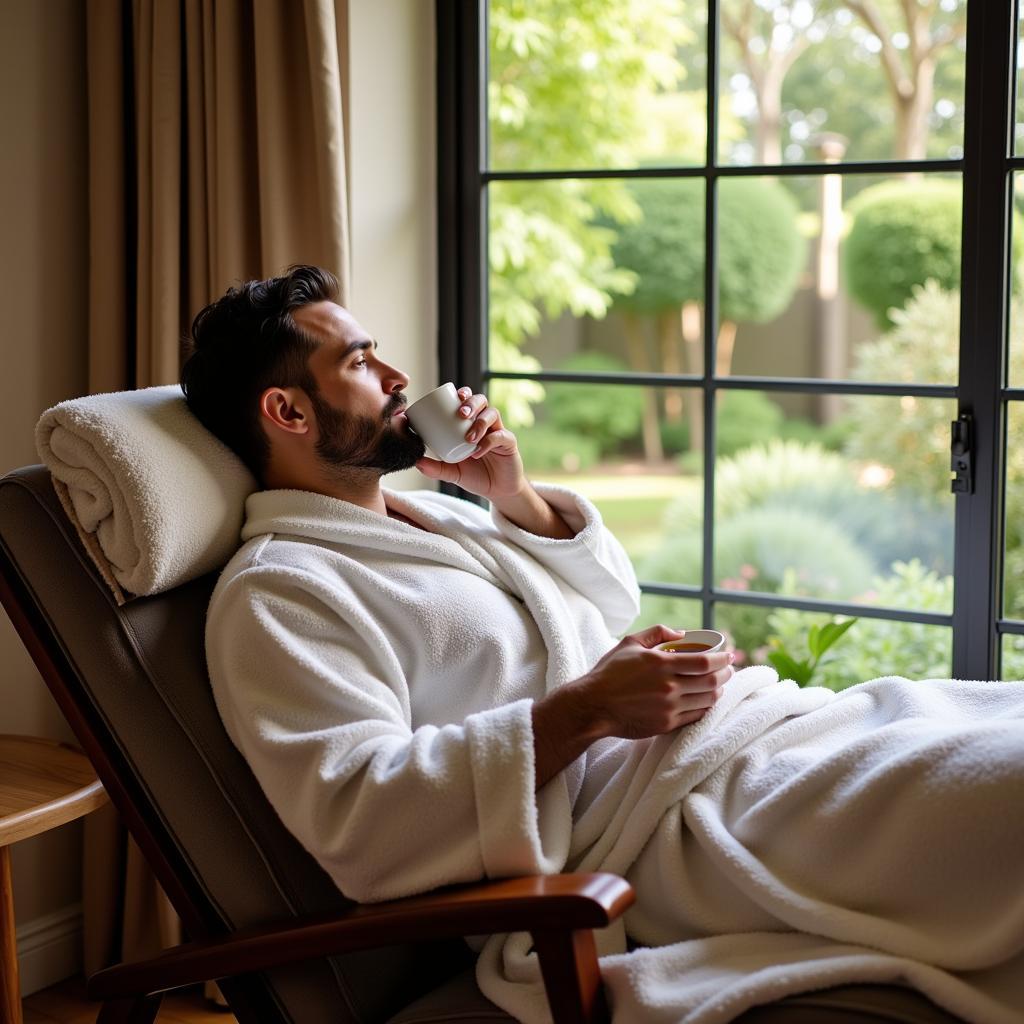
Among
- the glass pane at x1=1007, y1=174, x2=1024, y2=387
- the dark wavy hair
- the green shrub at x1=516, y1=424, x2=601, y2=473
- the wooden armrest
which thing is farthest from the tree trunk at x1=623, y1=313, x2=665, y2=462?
the wooden armrest

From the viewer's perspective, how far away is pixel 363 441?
6.42 ft

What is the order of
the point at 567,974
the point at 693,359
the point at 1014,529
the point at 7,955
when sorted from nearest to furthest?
the point at 567,974
the point at 7,955
the point at 1014,529
the point at 693,359

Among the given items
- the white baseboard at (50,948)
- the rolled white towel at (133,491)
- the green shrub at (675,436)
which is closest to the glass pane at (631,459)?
the green shrub at (675,436)

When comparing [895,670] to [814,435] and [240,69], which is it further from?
[240,69]

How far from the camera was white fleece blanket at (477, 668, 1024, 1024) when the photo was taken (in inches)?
55.3

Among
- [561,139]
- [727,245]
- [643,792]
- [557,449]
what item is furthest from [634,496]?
[643,792]

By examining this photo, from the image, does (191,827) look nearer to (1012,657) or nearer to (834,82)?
(1012,657)

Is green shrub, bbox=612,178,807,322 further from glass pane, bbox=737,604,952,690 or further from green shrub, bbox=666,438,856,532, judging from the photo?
glass pane, bbox=737,604,952,690

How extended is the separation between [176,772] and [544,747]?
46 centimetres

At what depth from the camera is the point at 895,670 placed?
2.53 m

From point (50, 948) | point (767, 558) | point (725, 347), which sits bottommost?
point (50, 948)

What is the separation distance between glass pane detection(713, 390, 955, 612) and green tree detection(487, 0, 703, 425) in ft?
1.50

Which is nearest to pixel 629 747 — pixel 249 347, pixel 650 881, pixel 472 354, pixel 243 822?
pixel 650 881

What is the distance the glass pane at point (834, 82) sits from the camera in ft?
7.89
